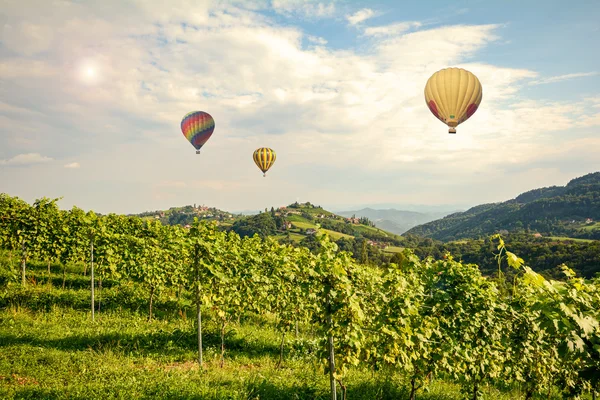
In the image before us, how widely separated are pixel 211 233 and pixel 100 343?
5.58 meters

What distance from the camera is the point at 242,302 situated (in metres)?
13.2

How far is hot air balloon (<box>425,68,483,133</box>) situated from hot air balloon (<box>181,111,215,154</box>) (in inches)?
1136

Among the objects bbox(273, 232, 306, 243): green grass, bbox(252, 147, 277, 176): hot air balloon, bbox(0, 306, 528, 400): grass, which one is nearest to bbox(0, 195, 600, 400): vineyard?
bbox(0, 306, 528, 400): grass

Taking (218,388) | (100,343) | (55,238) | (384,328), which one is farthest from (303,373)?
(55,238)

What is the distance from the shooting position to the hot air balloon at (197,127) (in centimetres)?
4494

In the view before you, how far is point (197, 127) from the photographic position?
44906mm

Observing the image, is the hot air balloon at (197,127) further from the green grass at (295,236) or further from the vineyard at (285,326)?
the green grass at (295,236)

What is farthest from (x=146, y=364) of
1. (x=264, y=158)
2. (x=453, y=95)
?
(x=264, y=158)

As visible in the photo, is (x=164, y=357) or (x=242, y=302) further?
(x=242, y=302)

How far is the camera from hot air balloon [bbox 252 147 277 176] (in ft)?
179

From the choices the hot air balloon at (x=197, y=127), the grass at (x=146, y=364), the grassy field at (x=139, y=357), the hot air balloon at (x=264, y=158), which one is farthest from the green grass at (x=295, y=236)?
the grass at (x=146, y=364)

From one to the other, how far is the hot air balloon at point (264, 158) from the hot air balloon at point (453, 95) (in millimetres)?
30137

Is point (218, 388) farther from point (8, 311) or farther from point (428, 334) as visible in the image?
point (8, 311)

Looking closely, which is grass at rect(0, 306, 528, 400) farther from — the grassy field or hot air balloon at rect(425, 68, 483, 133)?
hot air balloon at rect(425, 68, 483, 133)
